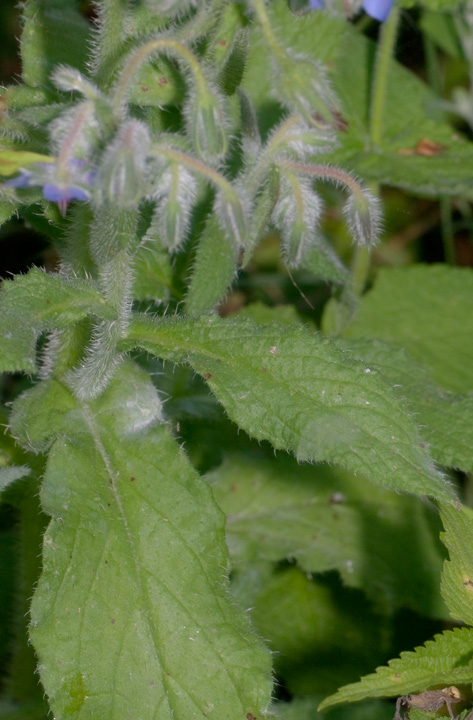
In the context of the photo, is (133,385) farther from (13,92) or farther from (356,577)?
(356,577)

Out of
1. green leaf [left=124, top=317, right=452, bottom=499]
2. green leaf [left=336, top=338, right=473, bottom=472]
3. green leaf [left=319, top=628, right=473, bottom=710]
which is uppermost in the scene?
green leaf [left=124, top=317, right=452, bottom=499]

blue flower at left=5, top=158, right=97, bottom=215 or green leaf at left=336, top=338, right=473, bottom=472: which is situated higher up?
blue flower at left=5, top=158, right=97, bottom=215

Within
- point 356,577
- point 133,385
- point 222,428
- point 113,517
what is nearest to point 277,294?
point 222,428

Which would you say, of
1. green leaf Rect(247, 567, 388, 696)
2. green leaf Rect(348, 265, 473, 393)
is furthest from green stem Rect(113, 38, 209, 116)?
green leaf Rect(247, 567, 388, 696)

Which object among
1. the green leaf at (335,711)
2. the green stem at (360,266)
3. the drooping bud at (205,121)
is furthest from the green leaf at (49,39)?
the green leaf at (335,711)

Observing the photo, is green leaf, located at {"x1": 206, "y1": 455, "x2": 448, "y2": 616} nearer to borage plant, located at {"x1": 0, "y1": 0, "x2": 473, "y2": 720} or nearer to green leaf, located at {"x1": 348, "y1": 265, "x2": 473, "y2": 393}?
borage plant, located at {"x1": 0, "y1": 0, "x2": 473, "y2": 720}

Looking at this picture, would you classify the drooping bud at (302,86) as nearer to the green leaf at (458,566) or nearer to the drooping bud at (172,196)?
the drooping bud at (172,196)

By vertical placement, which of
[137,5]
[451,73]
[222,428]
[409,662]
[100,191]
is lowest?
[222,428]

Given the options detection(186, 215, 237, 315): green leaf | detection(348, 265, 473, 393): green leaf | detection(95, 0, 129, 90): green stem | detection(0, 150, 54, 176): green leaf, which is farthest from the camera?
detection(348, 265, 473, 393): green leaf
